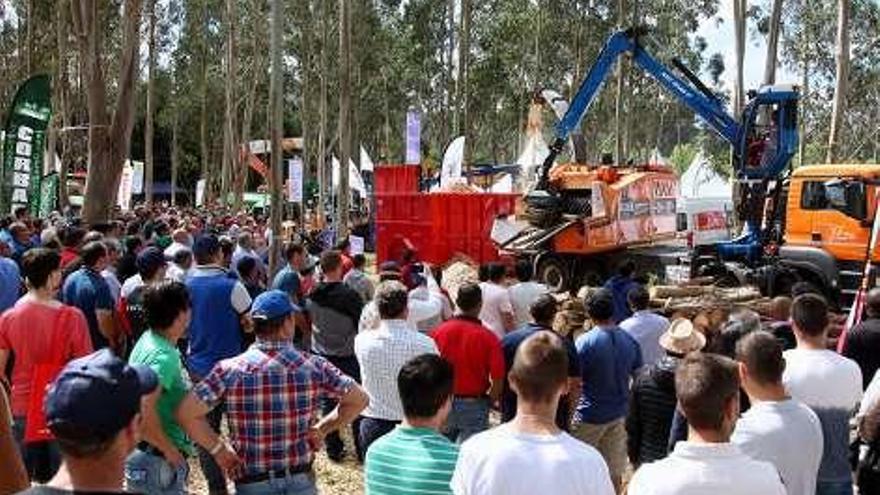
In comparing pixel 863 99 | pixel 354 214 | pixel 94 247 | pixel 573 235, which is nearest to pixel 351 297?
pixel 94 247

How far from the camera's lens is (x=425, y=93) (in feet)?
201

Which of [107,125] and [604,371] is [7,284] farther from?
[107,125]

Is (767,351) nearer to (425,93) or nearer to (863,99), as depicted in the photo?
(863,99)

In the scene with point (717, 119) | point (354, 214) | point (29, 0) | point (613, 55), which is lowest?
point (354, 214)

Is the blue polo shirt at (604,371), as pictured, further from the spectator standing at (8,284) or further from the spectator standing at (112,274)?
the spectator standing at (8,284)

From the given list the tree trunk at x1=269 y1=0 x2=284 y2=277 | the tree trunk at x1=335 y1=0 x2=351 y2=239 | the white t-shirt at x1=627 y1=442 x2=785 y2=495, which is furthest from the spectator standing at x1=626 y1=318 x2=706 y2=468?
the tree trunk at x1=335 y1=0 x2=351 y2=239

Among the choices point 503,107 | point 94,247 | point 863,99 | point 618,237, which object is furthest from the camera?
point 503,107

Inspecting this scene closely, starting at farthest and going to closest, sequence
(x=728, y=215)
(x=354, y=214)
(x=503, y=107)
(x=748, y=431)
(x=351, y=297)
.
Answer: (x=503, y=107) → (x=354, y=214) → (x=728, y=215) → (x=351, y=297) → (x=748, y=431)

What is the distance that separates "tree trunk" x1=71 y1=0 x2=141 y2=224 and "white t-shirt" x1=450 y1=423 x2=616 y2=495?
12722mm

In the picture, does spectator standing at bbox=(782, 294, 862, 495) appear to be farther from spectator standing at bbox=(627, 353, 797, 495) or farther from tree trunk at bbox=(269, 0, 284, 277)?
tree trunk at bbox=(269, 0, 284, 277)

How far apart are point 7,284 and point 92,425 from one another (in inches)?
226

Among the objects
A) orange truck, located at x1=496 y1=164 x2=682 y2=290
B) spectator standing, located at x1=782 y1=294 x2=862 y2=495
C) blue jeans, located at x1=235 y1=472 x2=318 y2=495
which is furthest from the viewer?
orange truck, located at x1=496 y1=164 x2=682 y2=290

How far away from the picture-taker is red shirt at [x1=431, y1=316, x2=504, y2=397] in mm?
6668

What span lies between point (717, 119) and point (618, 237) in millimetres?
2729
